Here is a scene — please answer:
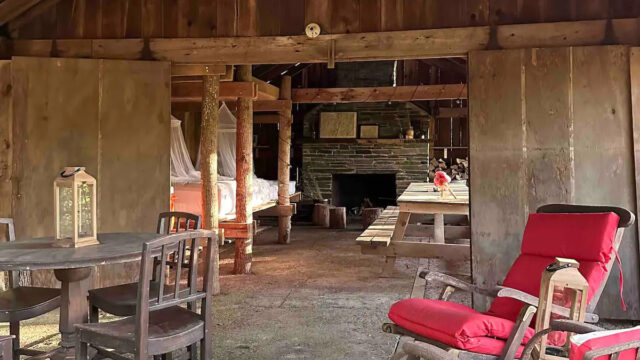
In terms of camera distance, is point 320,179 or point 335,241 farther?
point 320,179

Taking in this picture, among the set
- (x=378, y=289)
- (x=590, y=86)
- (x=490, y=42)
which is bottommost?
(x=378, y=289)

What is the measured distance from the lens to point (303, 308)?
4336mm

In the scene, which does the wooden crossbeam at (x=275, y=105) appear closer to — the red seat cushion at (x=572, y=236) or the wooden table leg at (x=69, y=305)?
the red seat cushion at (x=572, y=236)

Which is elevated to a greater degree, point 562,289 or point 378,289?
point 562,289

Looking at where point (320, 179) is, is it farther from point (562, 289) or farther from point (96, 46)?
point (562, 289)

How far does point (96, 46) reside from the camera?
178 inches

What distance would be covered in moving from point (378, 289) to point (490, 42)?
258 centimetres

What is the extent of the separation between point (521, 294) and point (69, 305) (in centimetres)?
235

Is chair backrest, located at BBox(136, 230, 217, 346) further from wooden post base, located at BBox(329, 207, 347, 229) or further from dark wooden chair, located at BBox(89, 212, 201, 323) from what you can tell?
wooden post base, located at BBox(329, 207, 347, 229)

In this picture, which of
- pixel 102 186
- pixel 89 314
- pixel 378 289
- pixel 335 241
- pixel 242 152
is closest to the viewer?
pixel 89 314

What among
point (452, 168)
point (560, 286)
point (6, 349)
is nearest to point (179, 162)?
point (6, 349)

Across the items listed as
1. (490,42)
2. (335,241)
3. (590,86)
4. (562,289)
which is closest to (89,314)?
(562,289)

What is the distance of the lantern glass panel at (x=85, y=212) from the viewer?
2.78 m

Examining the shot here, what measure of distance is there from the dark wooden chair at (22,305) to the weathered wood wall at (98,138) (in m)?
1.41
